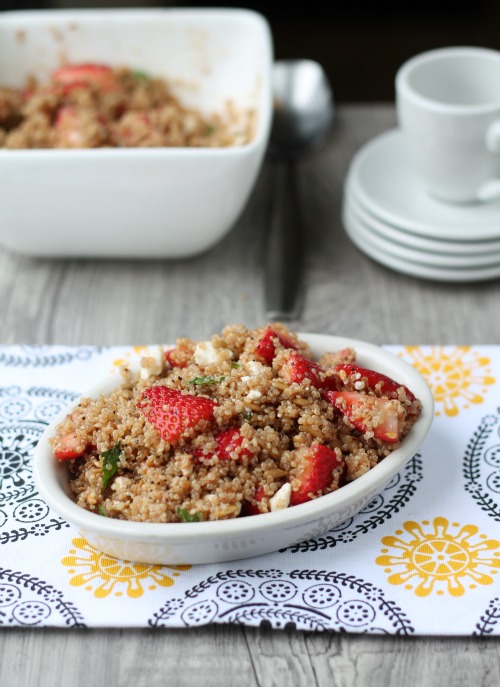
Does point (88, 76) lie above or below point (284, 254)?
above

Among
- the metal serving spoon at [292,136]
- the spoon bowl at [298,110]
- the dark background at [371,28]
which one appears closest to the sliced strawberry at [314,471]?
the metal serving spoon at [292,136]

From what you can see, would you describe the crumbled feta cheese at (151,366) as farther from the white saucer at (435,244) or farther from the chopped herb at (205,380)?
the white saucer at (435,244)

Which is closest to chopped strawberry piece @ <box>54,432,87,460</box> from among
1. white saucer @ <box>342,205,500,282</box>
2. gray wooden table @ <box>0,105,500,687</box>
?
gray wooden table @ <box>0,105,500,687</box>

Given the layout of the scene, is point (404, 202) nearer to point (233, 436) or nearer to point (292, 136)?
point (292, 136)

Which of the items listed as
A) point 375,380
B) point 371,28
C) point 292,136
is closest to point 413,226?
point 292,136

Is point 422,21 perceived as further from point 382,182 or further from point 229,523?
point 229,523
